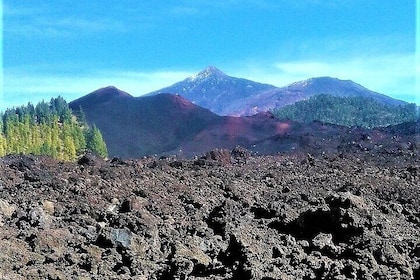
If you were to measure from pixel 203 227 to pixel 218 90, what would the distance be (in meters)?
139

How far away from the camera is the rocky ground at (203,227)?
6.25 meters

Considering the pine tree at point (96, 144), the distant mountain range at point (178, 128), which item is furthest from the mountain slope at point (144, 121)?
the pine tree at point (96, 144)

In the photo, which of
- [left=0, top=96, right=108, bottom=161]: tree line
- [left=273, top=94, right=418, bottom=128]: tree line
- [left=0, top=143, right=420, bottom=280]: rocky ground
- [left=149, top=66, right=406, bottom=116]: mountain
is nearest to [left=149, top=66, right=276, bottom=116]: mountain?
[left=149, top=66, right=406, bottom=116]: mountain

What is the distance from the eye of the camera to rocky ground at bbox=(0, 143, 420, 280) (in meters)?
6.25

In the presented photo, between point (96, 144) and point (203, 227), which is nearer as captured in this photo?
point (203, 227)

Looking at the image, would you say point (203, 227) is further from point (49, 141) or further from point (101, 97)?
point (101, 97)

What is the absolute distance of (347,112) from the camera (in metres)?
79.9

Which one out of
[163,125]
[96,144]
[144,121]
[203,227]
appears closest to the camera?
[203,227]

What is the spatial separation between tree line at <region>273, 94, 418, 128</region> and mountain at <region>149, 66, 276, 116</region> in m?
43.8

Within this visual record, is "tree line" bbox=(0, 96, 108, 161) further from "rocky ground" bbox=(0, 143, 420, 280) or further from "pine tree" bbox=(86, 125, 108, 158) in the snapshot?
"rocky ground" bbox=(0, 143, 420, 280)

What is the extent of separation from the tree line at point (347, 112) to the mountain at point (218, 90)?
4382cm

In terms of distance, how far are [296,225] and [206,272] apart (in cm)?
Answer: 268

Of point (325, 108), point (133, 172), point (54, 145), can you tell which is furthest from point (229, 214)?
point (325, 108)

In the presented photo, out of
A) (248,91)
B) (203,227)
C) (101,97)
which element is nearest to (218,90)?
(248,91)
